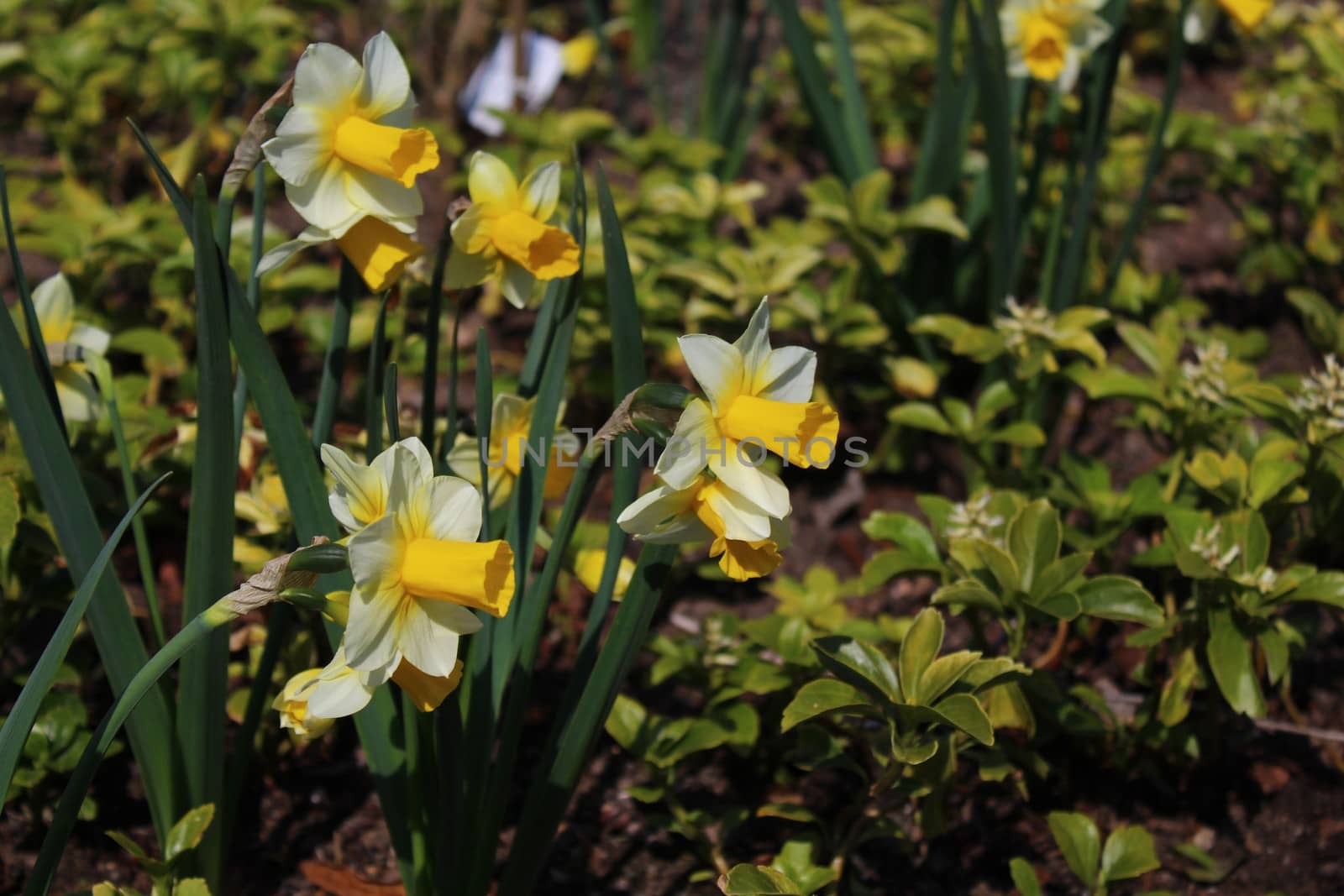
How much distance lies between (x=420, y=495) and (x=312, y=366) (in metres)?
1.56

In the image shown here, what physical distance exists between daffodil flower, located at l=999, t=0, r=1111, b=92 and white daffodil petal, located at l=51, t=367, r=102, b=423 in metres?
1.50

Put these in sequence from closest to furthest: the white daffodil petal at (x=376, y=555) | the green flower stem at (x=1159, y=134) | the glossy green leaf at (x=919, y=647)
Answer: the white daffodil petal at (x=376, y=555)
the glossy green leaf at (x=919, y=647)
the green flower stem at (x=1159, y=134)

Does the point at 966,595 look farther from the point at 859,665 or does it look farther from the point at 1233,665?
the point at 1233,665

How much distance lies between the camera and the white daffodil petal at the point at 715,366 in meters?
0.99

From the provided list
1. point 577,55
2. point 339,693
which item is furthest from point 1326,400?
point 577,55

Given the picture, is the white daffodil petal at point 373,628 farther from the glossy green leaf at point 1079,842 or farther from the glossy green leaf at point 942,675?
the glossy green leaf at point 1079,842

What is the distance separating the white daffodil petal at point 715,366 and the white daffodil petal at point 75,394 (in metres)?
0.85

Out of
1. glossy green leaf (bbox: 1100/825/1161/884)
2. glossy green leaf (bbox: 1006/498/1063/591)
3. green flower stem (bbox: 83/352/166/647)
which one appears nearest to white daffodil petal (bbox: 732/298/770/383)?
glossy green leaf (bbox: 1006/498/1063/591)

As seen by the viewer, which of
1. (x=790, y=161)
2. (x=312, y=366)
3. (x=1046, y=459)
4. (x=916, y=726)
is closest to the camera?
(x=916, y=726)

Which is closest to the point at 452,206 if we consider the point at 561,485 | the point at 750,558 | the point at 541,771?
the point at 561,485

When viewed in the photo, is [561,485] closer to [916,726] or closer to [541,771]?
[541,771]

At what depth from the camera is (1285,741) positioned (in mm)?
1771

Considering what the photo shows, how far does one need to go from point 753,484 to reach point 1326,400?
0.99 m

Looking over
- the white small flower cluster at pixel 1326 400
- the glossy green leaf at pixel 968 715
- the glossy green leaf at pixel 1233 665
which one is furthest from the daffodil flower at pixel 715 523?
the white small flower cluster at pixel 1326 400
